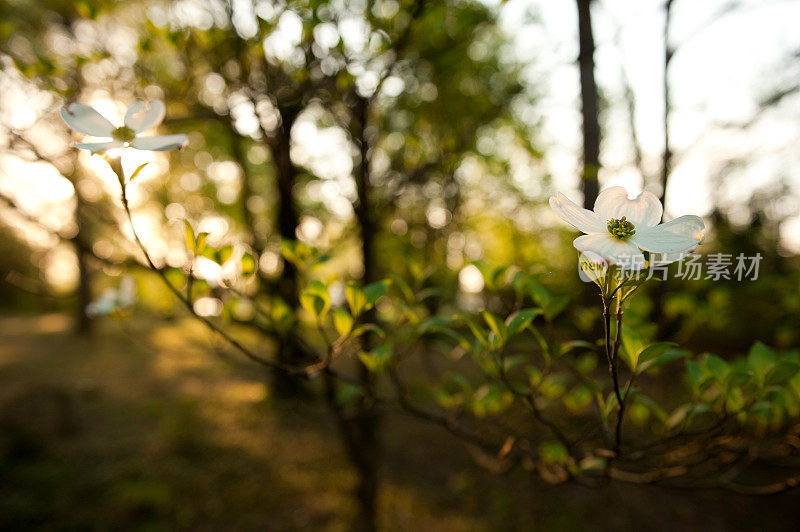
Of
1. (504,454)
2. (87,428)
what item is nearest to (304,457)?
(87,428)

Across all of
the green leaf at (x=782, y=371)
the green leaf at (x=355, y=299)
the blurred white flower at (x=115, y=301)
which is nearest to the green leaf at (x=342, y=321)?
the green leaf at (x=355, y=299)

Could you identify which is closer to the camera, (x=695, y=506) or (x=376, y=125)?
(x=376, y=125)

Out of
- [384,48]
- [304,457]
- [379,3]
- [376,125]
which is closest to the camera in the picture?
[384,48]

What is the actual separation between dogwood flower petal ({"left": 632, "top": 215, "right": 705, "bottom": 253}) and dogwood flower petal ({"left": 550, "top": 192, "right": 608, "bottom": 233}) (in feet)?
0.16

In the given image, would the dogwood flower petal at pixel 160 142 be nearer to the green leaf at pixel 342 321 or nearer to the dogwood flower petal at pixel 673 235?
the green leaf at pixel 342 321

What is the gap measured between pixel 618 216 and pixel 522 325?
240 mm

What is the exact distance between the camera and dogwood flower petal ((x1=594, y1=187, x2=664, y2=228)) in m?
0.56

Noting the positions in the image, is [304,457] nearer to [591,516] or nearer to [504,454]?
[591,516]

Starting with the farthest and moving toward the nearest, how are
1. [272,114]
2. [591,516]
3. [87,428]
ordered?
1. [87,428]
2. [591,516]
3. [272,114]

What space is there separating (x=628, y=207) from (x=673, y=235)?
0.23 feet

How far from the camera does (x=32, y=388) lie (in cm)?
448

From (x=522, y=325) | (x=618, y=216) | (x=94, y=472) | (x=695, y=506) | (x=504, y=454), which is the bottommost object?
(x=695, y=506)

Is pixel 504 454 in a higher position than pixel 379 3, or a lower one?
lower

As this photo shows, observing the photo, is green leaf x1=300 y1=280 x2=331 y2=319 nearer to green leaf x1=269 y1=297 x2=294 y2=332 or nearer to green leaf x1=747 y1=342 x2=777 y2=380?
green leaf x1=269 y1=297 x2=294 y2=332
